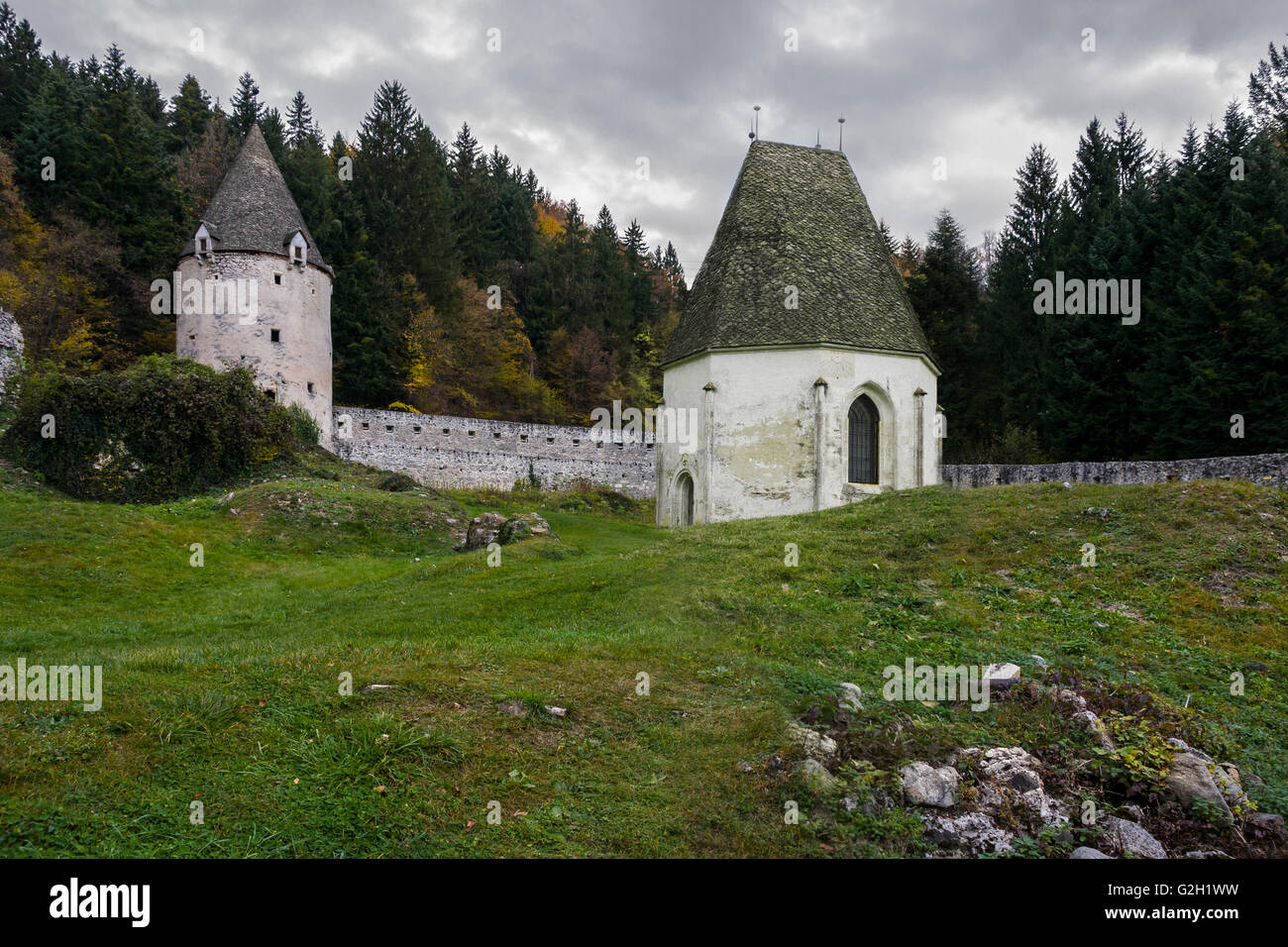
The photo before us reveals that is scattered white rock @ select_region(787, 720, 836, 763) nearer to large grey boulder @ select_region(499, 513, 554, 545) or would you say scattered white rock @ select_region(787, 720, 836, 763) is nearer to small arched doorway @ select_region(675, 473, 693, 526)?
large grey boulder @ select_region(499, 513, 554, 545)

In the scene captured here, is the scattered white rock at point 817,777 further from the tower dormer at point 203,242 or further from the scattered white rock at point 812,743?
the tower dormer at point 203,242

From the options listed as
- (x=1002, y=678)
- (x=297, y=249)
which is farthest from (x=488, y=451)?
(x=1002, y=678)

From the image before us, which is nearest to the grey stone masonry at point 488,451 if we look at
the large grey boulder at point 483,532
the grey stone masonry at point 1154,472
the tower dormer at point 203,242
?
the tower dormer at point 203,242

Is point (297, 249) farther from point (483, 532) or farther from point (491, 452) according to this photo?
point (483, 532)

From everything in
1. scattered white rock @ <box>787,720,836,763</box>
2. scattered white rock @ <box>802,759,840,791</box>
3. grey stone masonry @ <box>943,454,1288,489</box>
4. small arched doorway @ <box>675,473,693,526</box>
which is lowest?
scattered white rock @ <box>802,759,840,791</box>

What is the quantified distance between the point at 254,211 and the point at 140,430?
1229cm

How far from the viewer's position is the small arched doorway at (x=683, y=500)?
22.5 meters

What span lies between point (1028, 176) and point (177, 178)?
43.5m

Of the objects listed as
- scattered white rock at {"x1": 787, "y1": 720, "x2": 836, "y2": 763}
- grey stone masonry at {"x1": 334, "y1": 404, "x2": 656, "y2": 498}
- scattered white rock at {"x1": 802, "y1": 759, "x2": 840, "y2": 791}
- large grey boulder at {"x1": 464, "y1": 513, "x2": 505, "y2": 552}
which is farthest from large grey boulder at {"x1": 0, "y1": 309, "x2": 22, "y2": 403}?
scattered white rock at {"x1": 802, "y1": 759, "x2": 840, "y2": 791}

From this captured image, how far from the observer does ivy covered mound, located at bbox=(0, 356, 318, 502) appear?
22.0m

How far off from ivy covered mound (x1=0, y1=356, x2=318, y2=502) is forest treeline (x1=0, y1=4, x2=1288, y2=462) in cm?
908

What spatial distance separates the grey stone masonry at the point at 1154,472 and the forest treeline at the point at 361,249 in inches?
1024
